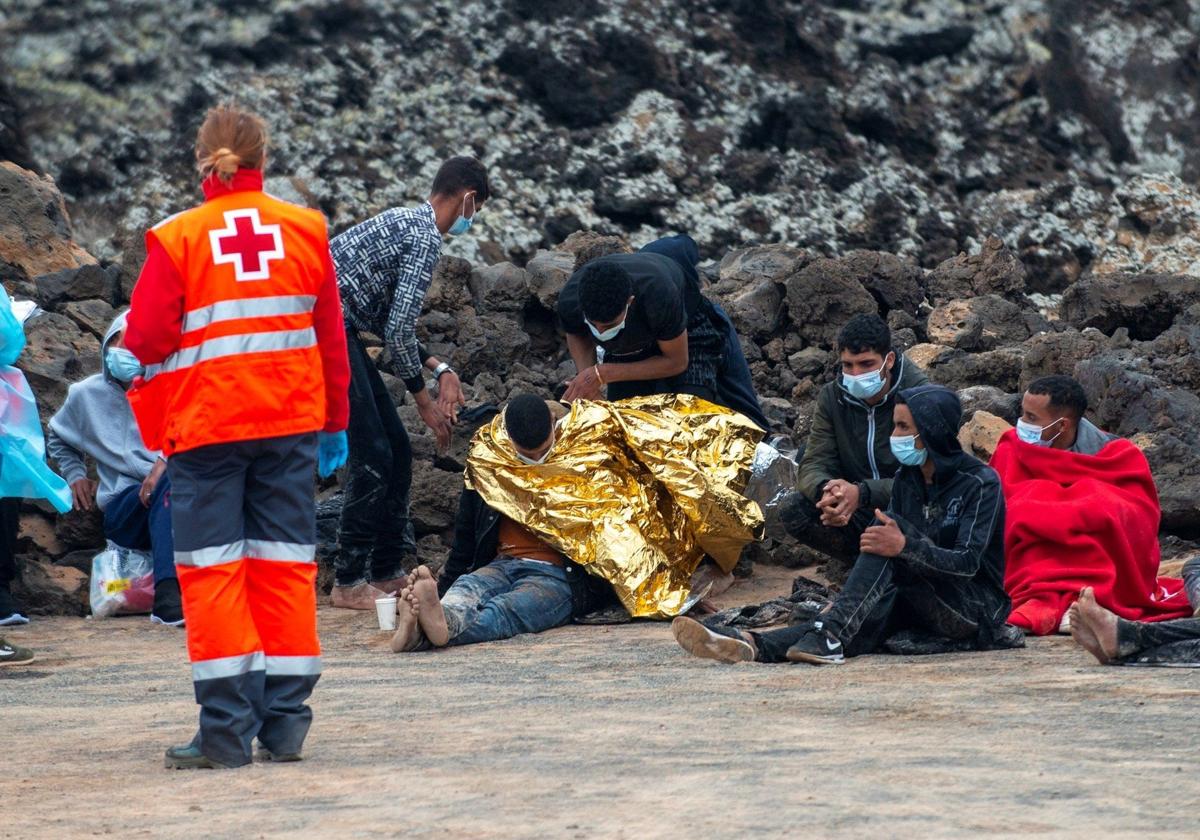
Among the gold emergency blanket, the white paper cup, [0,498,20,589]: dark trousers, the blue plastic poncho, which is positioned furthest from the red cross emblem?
[0,498,20,589]: dark trousers

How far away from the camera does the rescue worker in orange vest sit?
182 inches

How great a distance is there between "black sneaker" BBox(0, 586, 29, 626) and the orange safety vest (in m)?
3.62

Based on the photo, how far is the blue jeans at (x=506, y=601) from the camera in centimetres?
690

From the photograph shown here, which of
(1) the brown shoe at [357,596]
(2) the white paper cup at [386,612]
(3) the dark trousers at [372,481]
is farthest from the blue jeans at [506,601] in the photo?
(1) the brown shoe at [357,596]

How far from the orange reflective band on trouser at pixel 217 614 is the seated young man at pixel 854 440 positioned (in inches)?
117

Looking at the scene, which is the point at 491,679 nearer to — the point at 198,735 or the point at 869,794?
the point at 198,735

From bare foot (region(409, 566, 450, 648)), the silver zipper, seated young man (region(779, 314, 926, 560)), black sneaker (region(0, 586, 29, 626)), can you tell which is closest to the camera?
bare foot (region(409, 566, 450, 648))

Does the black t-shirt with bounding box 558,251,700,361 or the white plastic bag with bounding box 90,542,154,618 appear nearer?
the black t-shirt with bounding box 558,251,700,361

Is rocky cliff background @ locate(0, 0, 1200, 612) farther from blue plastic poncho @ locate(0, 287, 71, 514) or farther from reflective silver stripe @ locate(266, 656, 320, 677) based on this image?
reflective silver stripe @ locate(266, 656, 320, 677)

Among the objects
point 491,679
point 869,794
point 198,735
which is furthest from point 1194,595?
point 198,735

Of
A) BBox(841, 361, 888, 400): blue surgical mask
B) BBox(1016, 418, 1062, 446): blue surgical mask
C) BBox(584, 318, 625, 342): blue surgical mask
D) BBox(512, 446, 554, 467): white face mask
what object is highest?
BBox(584, 318, 625, 342): blue surgical mask

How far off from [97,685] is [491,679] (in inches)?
58.2

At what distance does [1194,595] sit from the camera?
21.5 ft

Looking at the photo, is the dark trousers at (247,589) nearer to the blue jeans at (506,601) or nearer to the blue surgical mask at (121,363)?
the blue jeans at (506,601)
